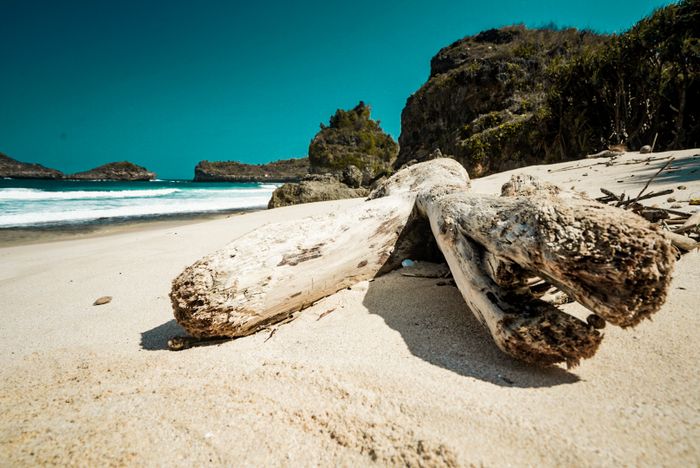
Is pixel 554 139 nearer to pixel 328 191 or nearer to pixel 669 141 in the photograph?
pixel 669 141

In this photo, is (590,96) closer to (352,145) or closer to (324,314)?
(324,314)

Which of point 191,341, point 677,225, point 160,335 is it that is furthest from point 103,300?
point 677,225

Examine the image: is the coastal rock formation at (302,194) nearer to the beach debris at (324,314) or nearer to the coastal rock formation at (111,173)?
the beach debris at (324,314)

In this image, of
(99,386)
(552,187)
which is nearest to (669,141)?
(552,187)

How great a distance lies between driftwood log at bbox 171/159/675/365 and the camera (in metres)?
1.11

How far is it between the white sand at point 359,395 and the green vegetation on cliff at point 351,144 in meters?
42.0

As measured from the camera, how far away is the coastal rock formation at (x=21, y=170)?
59188 millimetres

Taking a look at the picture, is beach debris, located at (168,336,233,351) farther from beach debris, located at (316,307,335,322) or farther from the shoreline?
the shoreline

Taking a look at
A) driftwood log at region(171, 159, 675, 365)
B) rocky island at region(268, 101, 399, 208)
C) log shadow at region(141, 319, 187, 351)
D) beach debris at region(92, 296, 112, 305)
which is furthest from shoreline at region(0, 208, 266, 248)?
rocky island at region(268, 101, 399, 208)

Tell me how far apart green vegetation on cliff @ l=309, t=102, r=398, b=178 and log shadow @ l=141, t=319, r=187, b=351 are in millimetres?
41734

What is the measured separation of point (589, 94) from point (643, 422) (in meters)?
16.1

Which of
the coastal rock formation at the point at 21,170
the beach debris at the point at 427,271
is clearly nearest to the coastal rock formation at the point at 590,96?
the beach debris at the point at 427,271

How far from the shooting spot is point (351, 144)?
49312 mm

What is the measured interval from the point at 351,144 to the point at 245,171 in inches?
2120
